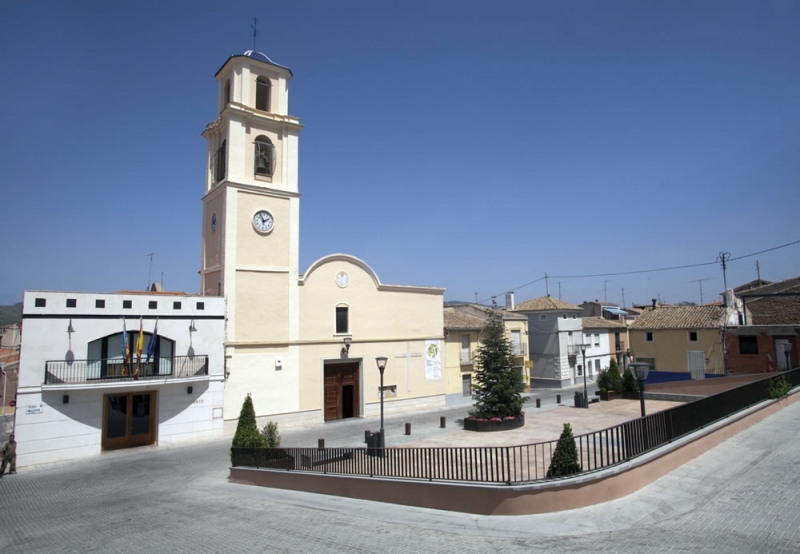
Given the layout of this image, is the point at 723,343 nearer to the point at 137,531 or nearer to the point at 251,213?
the point at 251,213

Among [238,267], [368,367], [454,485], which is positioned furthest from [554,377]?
[454,485]

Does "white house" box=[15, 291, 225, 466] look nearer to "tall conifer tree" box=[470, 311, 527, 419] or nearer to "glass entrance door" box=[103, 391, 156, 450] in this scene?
"glass entrance door" box=[103, 391, 156, 450]

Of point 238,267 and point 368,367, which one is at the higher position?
point 238,267

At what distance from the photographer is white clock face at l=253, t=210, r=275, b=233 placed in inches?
939

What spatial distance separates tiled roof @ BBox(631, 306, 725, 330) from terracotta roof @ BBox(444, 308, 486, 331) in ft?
40.5

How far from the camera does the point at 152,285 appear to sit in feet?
91.4

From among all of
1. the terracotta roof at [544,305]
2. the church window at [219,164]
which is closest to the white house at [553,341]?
the terracotta roof at [544,305]

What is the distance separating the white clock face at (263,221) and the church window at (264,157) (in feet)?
6.56

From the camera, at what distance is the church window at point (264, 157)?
2453cm

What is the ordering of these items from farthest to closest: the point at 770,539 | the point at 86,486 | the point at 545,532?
the point at 86,486
the point at 545,532
the point at 770,539

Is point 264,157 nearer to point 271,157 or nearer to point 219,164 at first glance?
point 271,157

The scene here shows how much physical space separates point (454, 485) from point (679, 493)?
422cm

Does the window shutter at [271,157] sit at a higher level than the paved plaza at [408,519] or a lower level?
higher

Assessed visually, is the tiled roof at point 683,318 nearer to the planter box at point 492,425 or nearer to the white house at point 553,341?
the white house at point 553,341
